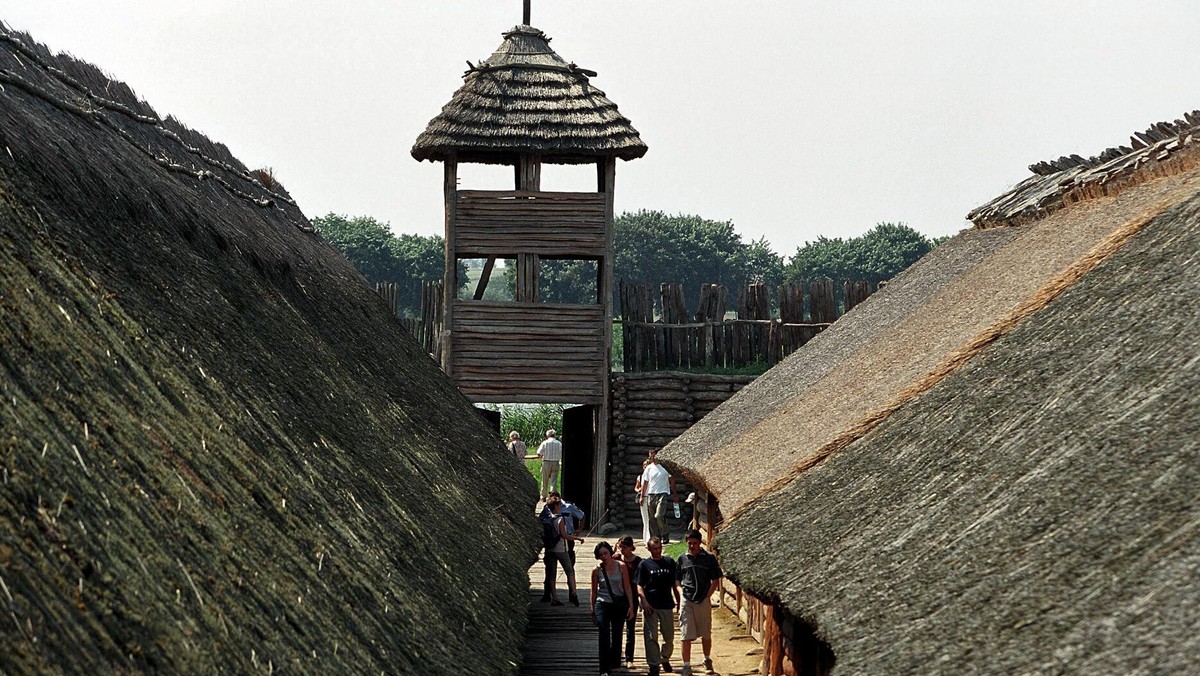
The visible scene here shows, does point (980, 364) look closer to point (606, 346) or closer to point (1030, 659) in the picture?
point (1030, 659)

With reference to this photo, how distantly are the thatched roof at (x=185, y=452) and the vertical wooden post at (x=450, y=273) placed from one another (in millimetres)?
10932

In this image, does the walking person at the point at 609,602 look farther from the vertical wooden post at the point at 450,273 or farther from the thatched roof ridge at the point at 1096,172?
the vertical wooden post at the point at 450,273

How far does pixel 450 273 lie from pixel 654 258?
64579 millimetres

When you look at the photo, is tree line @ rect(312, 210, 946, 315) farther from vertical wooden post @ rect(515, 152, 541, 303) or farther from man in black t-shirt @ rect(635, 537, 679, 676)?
man in black t-shirt @ rect(635, 537, 679, 676)

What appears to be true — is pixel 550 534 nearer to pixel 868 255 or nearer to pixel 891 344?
pixel 891 344

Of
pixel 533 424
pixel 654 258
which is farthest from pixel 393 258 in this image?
pixel 533 424

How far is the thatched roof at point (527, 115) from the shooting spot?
79.4 ft

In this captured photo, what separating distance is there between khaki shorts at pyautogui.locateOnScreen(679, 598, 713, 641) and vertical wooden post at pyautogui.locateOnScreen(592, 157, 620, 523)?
11.2 meters

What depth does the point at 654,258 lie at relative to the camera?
88.6 m

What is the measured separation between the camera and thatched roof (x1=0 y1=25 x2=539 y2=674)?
14.9 ft

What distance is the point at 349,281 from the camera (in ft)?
56.7

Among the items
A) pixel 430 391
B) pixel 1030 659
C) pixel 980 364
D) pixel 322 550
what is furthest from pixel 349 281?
pixel 1030 659

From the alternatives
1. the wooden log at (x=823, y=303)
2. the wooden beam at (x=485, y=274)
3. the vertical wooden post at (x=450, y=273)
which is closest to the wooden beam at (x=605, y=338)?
the wooden beam at (x=485, y=274)

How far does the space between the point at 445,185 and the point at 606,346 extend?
3.88m
